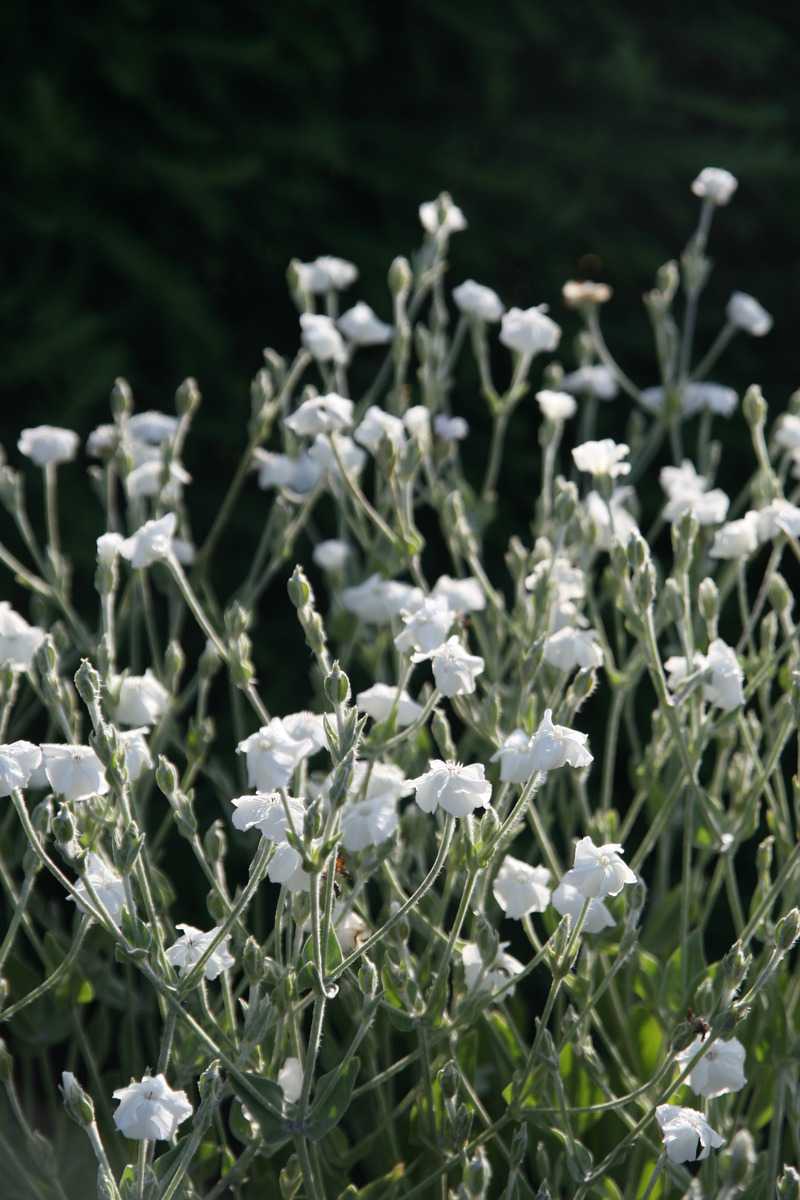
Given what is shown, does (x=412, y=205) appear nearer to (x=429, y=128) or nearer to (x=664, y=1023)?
(x=429, y=128)

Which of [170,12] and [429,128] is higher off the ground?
[170,12]

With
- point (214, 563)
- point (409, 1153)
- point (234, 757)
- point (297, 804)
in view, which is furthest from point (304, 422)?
point (214, 563)

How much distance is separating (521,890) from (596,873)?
0.18m

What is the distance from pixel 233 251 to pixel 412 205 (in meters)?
0.31

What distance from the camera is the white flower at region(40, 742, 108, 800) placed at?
3.12 ft

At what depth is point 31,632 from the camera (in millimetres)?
1199

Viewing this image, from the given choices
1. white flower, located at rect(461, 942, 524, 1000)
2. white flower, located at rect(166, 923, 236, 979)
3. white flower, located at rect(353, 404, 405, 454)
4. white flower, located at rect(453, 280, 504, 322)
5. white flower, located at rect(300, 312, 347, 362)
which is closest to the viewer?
white flower, located at rect(166, 923, 236, 979)

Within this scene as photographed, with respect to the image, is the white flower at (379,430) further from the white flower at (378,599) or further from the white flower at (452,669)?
the white flower at (452,669)

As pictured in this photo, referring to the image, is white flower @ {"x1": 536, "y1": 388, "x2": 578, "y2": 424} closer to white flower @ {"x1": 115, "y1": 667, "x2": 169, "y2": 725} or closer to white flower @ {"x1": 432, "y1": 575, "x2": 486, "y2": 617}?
white flower @ {"x1": 432, "y1": 575, "x2": 486, "y2": 617}

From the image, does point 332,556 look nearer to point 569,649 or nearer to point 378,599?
point 378,599

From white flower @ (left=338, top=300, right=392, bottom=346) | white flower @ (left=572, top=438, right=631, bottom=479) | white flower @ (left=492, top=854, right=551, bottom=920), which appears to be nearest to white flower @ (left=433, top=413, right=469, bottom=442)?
white flower @ (left=338, top=300, right=392, bottom=346)

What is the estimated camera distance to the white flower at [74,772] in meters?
0.95

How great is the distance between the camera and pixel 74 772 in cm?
96

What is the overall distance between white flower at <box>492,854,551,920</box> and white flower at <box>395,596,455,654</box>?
6.9 inches
